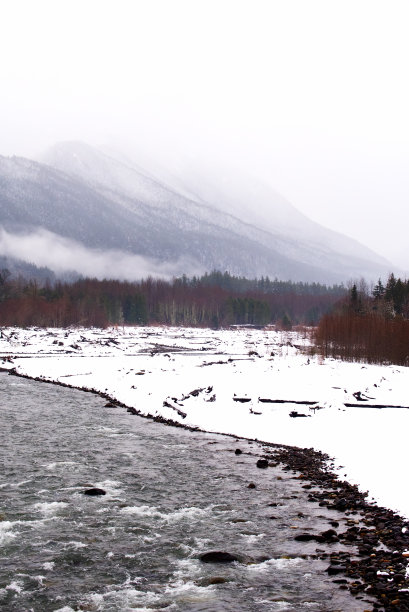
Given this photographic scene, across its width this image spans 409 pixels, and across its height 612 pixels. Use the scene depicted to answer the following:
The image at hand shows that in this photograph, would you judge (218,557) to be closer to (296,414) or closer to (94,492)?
(94,492)

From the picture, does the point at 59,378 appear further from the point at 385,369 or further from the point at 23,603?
the point at 23,603

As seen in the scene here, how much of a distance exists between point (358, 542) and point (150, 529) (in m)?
5.26

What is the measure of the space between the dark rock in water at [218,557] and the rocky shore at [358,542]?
0.43 feet

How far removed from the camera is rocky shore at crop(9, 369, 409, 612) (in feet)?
37.5

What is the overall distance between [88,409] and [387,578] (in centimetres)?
2695

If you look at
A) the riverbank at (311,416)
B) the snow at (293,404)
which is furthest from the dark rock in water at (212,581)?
the snow at (293,404)

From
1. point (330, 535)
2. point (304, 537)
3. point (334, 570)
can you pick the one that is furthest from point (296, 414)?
point (334, 570)

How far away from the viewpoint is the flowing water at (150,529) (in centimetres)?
1140

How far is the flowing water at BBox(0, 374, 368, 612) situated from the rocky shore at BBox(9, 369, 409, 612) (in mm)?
310

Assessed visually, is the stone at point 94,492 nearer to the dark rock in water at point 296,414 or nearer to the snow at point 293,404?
the snow at point 293,404

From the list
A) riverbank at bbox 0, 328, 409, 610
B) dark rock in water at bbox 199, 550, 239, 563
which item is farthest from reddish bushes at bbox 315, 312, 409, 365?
dark rock in water at bbox 199, 550, 239, 563

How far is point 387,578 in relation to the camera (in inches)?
470

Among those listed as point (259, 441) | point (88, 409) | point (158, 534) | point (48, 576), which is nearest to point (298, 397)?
point (259, 441)

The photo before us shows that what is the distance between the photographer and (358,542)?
552 inches
